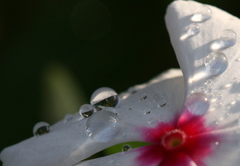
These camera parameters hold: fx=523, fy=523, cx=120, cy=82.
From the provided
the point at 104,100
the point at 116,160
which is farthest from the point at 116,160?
the point at 104,100

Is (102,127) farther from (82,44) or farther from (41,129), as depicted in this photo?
(82,44)

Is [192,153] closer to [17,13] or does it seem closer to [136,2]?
[136,2]

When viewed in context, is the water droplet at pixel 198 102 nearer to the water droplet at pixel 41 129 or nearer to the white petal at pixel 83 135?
the white petal at pixel 83 135

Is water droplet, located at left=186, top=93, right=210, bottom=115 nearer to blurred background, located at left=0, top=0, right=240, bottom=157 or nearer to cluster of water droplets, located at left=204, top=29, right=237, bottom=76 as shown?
cluster of water droplets, located at left=204, top=29, right=237, bottom=76

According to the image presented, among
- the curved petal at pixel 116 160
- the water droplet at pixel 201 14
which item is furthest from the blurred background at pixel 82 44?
the curved petal at pixel 116 160

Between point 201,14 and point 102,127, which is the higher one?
point 201,14

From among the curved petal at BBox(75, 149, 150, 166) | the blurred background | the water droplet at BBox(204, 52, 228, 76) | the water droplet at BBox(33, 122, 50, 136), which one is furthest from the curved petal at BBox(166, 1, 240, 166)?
the blurred background

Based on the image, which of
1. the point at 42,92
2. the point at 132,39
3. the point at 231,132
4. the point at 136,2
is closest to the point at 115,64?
the point at 132,39
